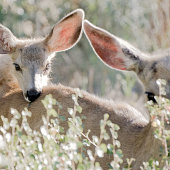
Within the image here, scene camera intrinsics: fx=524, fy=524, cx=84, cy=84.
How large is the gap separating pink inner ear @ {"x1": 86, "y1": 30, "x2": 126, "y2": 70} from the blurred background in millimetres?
4244

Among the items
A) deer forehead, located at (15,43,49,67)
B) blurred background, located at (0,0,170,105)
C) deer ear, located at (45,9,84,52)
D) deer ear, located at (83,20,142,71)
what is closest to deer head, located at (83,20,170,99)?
deer ear, located at (83,20,142,71)

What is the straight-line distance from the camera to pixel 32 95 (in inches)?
239

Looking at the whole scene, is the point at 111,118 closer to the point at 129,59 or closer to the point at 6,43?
the point at 129,59

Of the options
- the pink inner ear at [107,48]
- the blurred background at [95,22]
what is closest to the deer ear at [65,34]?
the pink inner ear at [107,48]

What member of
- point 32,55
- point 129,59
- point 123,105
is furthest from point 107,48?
point 32,55

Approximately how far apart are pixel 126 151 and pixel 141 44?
5.56m

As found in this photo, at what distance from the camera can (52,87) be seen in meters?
6.21

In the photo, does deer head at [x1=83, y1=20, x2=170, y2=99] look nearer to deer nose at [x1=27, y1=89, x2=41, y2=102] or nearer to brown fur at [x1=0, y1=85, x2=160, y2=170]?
brown fur at [x1=0, y1=85, x2=160, y2=170]

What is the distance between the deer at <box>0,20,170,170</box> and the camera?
5000mm

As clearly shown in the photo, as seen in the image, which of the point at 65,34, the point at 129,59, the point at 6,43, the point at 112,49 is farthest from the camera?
the point at 65,34

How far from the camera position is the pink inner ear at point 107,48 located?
539 cm

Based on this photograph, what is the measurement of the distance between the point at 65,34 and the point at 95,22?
13.3 feet

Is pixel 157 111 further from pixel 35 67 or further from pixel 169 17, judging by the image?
pixel 169 17

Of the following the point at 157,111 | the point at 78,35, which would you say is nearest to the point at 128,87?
the point at 78,35
